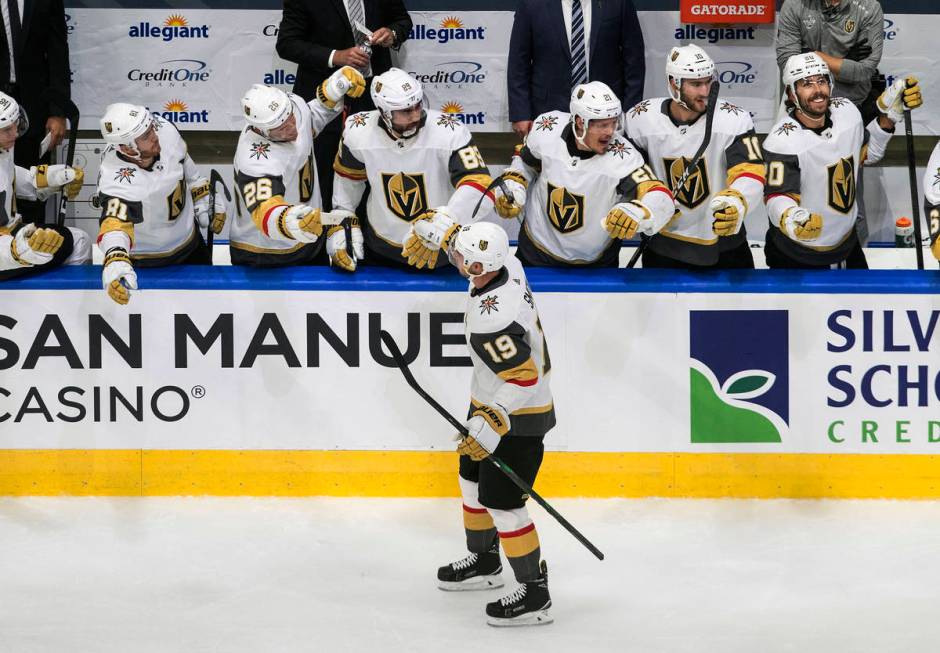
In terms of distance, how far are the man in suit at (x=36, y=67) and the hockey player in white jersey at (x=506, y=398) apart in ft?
10.2

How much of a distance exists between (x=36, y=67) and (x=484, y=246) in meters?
3.46

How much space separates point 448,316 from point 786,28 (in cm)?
268

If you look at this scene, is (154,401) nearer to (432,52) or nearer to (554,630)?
(554,630)

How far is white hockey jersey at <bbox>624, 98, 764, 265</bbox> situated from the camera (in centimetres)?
569

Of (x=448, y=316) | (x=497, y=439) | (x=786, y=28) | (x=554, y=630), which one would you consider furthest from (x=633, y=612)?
(x=786, y=28)

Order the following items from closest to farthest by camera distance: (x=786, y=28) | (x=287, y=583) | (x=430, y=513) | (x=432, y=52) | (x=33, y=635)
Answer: (x=33, y=635) < (x=287, y=583) < (x=430, y=513) < (x=786, y=28) < (x=432, y=52)

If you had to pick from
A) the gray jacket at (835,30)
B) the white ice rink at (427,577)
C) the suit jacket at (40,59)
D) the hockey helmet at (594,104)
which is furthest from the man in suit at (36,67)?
the gray jacket at (835,30)

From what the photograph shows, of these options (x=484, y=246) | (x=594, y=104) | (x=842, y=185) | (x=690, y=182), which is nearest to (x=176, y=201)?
(x=594, y=104)

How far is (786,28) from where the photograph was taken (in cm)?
709

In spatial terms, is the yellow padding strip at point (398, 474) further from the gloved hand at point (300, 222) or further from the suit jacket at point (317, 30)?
the suit jacket at point (317, 30)

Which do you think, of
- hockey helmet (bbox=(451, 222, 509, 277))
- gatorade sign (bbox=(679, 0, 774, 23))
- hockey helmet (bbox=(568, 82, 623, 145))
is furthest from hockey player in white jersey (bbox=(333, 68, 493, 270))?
gatorade sign (bbox=(679, 0, 774, 23))

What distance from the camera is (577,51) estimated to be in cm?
702

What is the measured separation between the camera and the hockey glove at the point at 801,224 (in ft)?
17.9

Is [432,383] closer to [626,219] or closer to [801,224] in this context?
[626,219]
